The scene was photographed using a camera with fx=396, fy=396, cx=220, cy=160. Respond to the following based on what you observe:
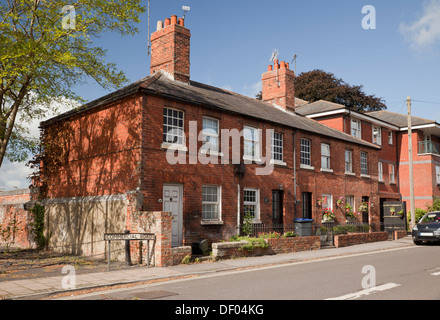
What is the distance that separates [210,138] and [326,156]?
30.8 feet

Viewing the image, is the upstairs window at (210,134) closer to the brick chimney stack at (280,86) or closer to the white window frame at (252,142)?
the white window frame at (252,142)

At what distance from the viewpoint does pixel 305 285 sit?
8609 millimetres

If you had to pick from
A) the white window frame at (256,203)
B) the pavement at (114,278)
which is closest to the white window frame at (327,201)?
the white window frame at (256,203)

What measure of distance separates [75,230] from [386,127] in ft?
88.1

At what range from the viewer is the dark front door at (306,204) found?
2145 centimetres

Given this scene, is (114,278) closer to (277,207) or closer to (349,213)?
(277,207)

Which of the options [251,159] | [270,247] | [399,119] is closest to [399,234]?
[251,159]

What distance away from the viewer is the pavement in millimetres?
8531

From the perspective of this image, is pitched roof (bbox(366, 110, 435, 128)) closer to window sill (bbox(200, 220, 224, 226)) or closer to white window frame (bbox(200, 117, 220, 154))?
white window frame (bbox(200, 117, 220, 154))

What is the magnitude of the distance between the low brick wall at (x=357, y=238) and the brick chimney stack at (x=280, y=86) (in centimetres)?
952

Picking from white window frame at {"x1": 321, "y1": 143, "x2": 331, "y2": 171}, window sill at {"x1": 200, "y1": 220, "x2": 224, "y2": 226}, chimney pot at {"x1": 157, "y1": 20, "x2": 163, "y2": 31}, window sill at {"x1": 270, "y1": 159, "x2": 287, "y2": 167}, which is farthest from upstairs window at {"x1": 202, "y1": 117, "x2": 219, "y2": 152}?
white window frame at {"x1": 321, "y1": 143, "x2": 331, "y2": 171}

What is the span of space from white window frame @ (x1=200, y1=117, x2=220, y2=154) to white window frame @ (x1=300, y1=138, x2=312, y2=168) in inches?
252
